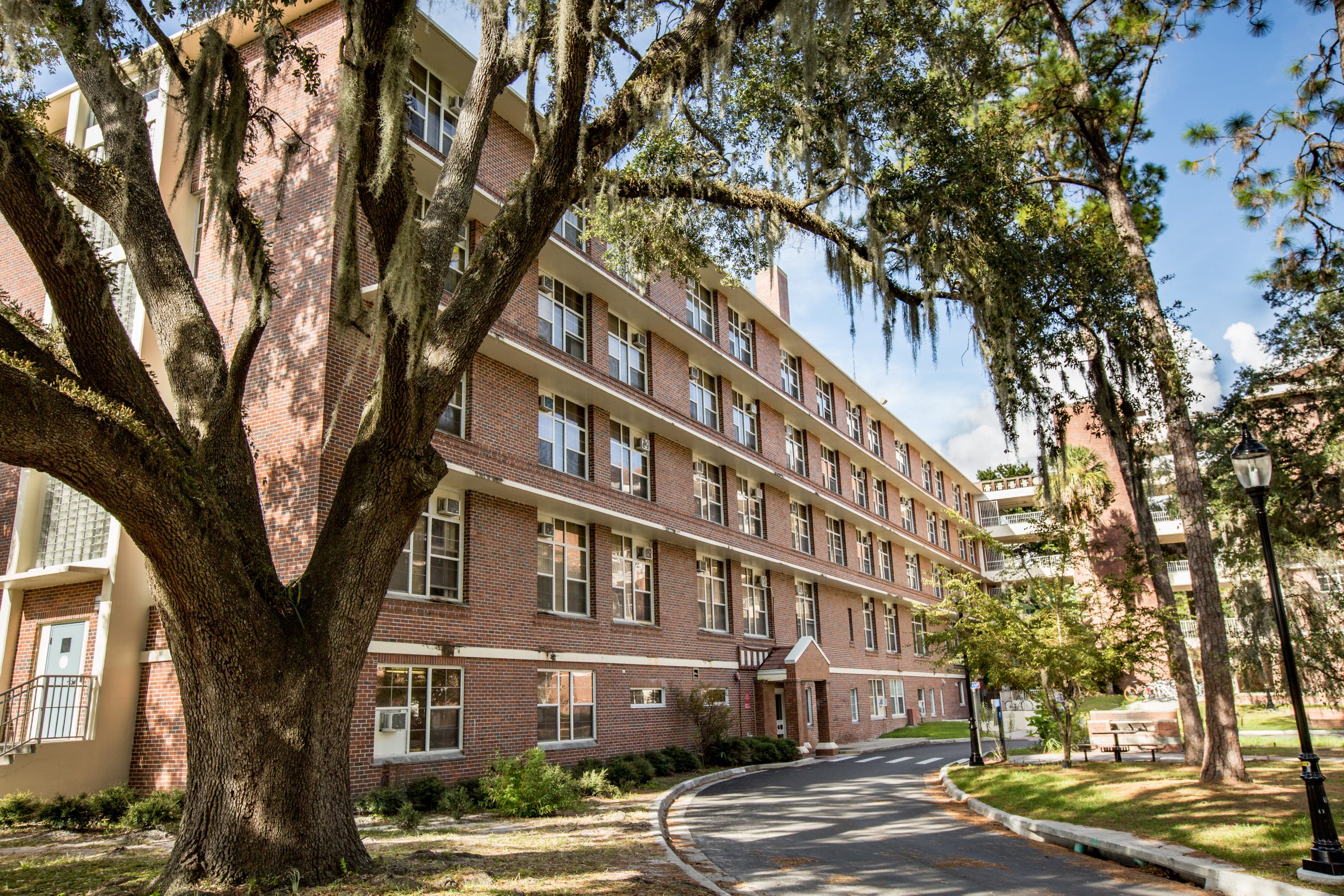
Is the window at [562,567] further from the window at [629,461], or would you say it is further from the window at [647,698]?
the window at [647,698]

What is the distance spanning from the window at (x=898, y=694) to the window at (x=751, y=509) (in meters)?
13.6

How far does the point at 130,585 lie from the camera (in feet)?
51.1

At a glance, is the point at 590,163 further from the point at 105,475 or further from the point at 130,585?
the point at 130,585

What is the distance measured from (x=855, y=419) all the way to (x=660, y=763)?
78.9 feet

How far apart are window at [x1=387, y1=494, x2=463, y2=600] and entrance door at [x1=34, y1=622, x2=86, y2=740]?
522 cm

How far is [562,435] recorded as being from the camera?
21.5m

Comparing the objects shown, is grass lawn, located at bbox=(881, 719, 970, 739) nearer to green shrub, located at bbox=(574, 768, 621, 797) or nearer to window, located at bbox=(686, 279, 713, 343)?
window, located at bbox=(686, 279, 713, 343)

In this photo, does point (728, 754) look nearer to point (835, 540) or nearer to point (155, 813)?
point (155, 813)

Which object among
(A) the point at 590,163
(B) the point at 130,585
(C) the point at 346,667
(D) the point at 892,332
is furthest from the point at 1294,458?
(B) the point at 130,585

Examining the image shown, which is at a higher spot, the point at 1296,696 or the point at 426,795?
the point at 1296,696

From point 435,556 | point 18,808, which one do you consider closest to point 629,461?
point 435,556

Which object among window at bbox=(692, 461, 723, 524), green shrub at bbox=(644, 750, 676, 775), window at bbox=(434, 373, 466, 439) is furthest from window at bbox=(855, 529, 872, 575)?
window at bbox=(434, 373, 466, 439)

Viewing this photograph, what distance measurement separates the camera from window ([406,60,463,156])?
18.3m

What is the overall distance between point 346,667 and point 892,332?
9.07 meters
